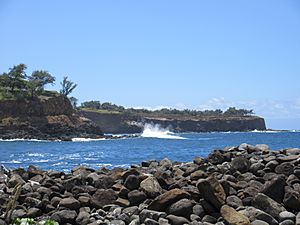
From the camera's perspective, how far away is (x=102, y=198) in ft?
37.7

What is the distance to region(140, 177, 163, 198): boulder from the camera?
1137cm

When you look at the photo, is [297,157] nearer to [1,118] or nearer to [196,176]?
[196,176]

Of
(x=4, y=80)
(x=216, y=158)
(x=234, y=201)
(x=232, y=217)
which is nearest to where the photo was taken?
(x=232, y=217)

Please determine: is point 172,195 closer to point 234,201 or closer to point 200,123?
point 234,201


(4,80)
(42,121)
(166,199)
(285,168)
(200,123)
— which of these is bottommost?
(166,199)

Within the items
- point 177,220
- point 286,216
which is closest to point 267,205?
point 286,216

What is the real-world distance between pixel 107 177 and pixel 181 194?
113 inches

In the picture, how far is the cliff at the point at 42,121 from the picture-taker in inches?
3743

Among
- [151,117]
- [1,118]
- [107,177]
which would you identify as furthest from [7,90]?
[107,177]

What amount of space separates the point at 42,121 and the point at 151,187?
9114 cm

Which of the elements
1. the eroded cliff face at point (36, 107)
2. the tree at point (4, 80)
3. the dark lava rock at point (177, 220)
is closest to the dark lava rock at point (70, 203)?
the dark lava rock at point (177, 220)

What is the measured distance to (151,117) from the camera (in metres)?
173

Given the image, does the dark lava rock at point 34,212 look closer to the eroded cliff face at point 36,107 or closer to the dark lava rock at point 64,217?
the dark lava rock at point 64,217

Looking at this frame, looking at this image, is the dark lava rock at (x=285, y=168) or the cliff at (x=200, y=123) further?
the cliff at (x=200, y=123)
